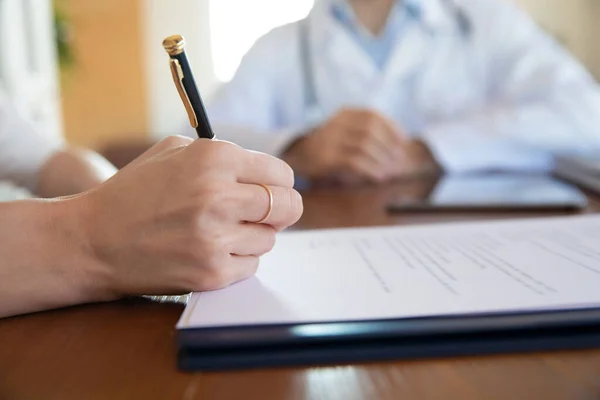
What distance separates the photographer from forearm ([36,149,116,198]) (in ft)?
2.05

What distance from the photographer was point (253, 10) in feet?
10.5

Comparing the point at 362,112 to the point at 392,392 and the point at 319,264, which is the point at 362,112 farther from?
the point at 392,392

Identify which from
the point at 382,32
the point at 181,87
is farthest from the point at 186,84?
the point at 382,32

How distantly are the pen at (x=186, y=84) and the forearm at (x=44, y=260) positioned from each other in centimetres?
9

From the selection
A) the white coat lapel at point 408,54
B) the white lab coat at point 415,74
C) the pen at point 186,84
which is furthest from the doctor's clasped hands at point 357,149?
the pen at point 186,84

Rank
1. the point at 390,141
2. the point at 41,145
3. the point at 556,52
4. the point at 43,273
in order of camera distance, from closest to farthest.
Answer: the point at 43,273 → the point at 41,145 → the point at 390,141 → the point at 556,52

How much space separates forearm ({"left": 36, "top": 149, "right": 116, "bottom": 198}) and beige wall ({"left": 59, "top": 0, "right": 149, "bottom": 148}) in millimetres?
2369

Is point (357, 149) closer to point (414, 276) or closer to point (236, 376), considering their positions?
point (414, 276)

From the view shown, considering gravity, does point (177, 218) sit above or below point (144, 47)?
below

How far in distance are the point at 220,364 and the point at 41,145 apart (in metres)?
0.61

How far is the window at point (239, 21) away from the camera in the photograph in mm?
3195

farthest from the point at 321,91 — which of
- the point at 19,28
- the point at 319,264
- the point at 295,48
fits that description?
the point at 19,28

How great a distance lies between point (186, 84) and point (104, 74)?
2.91 meters

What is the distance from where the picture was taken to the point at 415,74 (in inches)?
45.3
